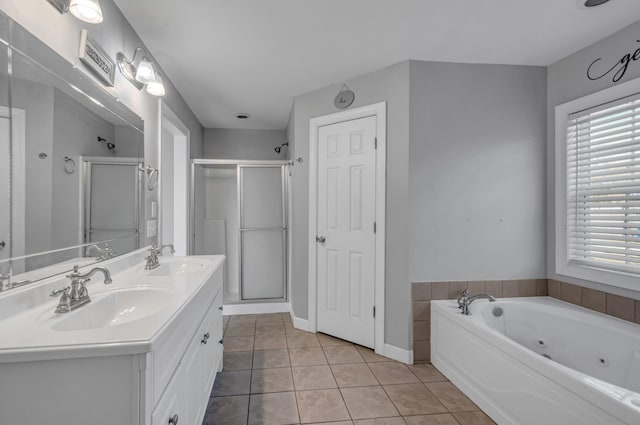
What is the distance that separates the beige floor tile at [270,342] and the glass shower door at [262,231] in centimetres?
77

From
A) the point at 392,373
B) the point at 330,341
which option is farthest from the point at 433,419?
the point at 330,341

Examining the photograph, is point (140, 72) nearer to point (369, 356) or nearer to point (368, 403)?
point (368, 403)

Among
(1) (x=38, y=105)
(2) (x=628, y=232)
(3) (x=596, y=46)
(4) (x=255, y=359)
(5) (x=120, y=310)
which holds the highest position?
(3) (x=596, y=46)

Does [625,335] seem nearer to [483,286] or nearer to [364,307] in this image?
[483,286]

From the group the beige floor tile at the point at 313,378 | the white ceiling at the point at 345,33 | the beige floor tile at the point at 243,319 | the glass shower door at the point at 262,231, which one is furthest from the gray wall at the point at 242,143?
the beige floor tile at the point at 313,378

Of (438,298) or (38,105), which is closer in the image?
(38,105)

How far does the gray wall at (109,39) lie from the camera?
3.71 ft

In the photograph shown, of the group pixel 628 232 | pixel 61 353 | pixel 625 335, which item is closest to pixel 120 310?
pixel 61 353

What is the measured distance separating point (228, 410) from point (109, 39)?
2.19 metres

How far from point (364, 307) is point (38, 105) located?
2385 millimetres

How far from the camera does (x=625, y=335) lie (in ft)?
5.85

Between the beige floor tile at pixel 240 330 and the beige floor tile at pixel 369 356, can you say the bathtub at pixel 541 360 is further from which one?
the beige floor tile at pixel 240 330

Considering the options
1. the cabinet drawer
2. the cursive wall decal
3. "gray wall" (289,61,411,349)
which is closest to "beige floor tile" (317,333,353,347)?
"gray wall" (289,61,411,349)

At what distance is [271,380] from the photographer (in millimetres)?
2135
